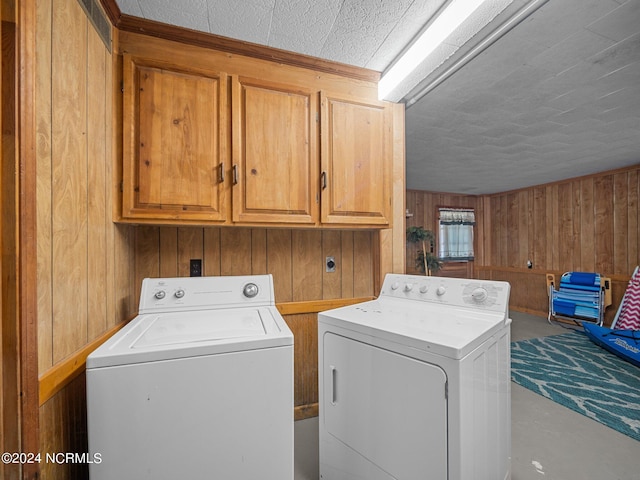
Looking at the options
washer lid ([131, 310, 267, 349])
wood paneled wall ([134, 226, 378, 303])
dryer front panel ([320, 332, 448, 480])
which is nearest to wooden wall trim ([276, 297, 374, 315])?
wood paneled wall ([134, 226, 378, 303])

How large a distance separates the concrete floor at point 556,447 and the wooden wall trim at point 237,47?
238cm

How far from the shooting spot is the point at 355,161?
1.94m

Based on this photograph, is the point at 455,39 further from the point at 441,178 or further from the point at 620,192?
the point at 620,192

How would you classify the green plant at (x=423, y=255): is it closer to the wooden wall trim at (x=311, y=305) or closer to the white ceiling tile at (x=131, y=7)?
the wooden wall trim at (x=311, y=305)

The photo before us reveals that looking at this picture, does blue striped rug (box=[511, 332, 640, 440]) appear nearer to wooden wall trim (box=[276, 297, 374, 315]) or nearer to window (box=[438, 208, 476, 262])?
wooden wall trim (box=[276, 297, 374, 315])

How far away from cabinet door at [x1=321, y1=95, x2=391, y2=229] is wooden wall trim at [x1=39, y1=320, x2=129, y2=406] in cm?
130

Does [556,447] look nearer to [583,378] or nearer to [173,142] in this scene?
[583,378]

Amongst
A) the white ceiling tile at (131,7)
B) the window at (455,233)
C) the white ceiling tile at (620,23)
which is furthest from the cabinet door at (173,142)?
the window at (455,233)

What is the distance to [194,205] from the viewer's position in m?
1.60

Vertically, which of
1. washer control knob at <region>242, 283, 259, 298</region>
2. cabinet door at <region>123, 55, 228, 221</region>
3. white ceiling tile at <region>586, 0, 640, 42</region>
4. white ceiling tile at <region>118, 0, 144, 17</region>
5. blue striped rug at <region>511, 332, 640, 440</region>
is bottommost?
blue striped rug at <region>511, 332, 640, 440</region>

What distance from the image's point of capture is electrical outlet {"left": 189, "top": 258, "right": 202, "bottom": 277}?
1.89 meters

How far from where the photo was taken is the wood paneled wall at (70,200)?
924mm

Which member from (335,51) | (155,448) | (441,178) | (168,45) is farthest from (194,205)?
(441,178)

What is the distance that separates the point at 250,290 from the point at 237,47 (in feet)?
4.59
